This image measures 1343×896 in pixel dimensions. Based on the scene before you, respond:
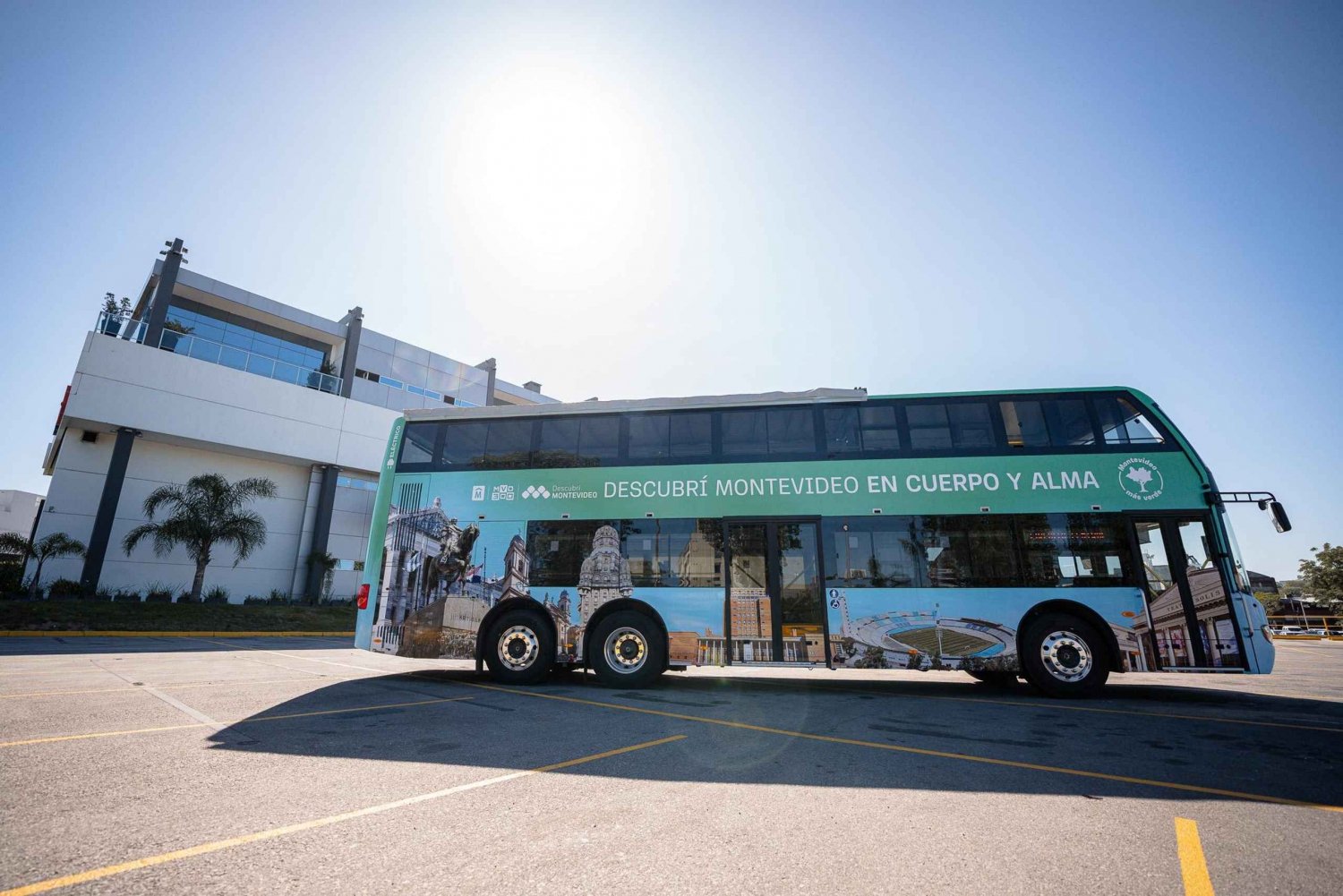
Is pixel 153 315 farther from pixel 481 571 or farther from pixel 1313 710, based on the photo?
pixel 1313 710

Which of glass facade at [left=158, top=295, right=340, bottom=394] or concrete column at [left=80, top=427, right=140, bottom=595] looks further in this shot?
glass facade at [left=158, top=295, right=340, bottom=394]

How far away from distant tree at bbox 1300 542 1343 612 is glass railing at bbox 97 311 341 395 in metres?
66.4

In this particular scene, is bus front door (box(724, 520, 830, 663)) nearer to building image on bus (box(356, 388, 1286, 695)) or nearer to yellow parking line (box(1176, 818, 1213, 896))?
building image on bus (box(356, 388, 1286, 695))

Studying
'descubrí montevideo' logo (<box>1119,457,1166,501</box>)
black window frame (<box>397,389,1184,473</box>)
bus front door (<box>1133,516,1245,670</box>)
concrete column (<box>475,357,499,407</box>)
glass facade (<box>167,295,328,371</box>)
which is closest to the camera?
bus front door (<box>1133,516,1245,670</box>)

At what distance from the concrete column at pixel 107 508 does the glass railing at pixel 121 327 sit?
3.92m

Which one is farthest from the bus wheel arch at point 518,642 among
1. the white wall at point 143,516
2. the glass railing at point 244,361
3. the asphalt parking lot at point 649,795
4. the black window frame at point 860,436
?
the glass railing at point 244,361

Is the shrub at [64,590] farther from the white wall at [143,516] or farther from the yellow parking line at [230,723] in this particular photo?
the yellow parking line at [230,723]

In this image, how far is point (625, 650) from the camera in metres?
8.88

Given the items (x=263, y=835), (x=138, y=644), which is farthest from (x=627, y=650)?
(x=138, y=644)

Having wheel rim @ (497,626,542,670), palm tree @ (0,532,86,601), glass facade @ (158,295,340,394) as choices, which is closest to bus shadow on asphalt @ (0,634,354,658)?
palm tree @ (0,532,86,601)

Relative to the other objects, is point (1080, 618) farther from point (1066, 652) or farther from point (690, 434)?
point (690, 434)

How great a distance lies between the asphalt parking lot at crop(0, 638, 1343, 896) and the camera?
2715 millimetres

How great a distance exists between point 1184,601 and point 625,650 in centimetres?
808

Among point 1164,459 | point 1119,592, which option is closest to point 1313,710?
point 1119,592
